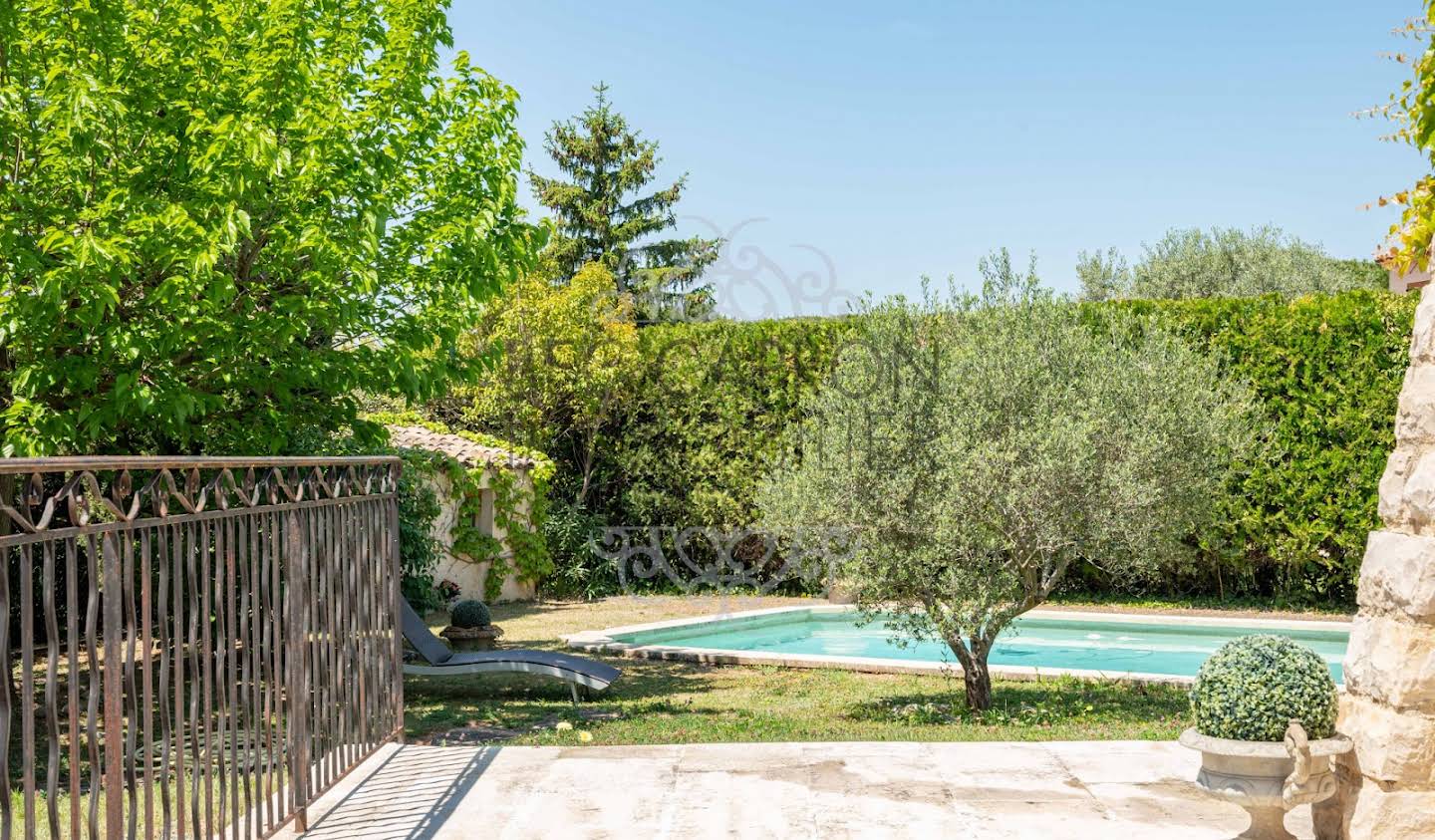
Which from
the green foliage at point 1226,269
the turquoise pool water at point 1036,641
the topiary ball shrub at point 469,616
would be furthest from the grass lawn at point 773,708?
the green foliage at point 1226,269

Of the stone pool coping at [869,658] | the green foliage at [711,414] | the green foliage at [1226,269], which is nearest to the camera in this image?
the stone pool coping at [869,658]

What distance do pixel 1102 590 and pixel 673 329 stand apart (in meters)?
8.00

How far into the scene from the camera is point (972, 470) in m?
9.27

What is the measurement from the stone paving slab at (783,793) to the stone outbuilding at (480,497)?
10.1 meters

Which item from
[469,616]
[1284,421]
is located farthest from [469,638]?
[1284,421]

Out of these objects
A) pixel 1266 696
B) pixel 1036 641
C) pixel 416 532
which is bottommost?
pixel 1036 641

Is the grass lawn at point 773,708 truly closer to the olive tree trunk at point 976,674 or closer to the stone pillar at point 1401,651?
the olive tree trunk at point 976,674

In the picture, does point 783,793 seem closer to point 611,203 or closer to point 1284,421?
point 1284,421

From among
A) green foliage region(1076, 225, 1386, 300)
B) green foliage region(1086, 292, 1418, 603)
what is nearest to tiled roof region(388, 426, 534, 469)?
green foliage region(1086, 292, 1418, 603)

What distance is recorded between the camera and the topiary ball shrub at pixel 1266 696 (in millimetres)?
4812

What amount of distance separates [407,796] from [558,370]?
1288 centimetres

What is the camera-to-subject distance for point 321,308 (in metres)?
7.90

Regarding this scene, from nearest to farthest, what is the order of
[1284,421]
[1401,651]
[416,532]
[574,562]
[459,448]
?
[1401,651] → [416,532] → [1284,421] → [459,448] → [574,562]

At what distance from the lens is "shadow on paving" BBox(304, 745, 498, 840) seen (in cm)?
559
